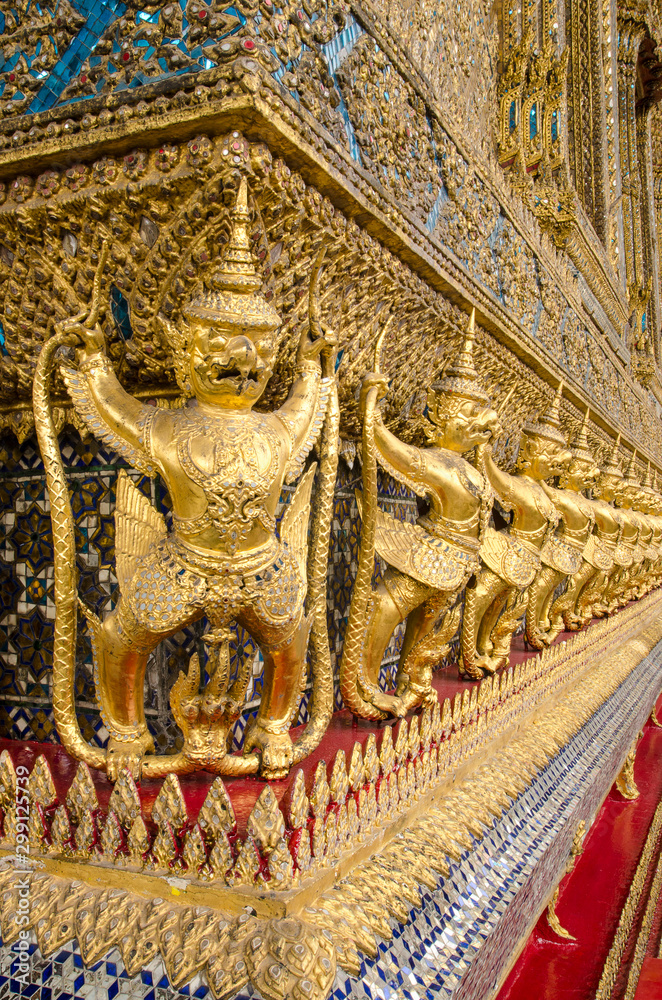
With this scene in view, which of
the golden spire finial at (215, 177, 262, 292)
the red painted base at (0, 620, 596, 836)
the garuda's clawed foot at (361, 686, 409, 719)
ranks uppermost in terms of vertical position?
the golden spire finial at (215, 177, 262, 292)

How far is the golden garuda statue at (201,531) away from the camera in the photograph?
1.15m

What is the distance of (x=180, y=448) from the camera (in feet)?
3.81

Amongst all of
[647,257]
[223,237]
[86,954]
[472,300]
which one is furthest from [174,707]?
[647,257]

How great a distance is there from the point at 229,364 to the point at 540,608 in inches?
95.9

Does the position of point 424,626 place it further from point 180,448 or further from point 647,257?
point 647,257

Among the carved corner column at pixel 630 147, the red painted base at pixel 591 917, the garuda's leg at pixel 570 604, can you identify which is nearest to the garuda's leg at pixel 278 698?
the red painted base at pixel 591 917

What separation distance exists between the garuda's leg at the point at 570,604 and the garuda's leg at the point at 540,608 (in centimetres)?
24

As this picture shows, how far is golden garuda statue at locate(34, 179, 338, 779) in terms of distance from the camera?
1146 millimetres

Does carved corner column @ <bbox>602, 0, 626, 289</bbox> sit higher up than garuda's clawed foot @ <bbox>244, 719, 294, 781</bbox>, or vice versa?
carved corner column @ <bbox>602, 0, 626, 289</bbox>

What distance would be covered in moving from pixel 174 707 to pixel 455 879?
1.85 feet

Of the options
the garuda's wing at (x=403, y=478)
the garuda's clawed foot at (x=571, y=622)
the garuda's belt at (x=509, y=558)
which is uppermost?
the garuda's wing at (x=403, y=478)

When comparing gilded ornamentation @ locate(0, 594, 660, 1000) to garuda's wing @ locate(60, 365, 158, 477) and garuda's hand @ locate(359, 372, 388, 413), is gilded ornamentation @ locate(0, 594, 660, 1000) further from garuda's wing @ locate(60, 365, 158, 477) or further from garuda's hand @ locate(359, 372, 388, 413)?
garuda's hand @ locate(359, 372, 388, 413)

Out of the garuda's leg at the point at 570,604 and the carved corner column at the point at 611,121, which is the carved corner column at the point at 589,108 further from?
the garuda's leg at the point at 570,604

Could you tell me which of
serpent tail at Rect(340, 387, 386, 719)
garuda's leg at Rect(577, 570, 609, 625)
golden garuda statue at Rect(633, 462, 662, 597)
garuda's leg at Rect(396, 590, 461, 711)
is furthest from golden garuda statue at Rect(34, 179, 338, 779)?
golden garuda statue at Rect(633, 462, 662, 597)
